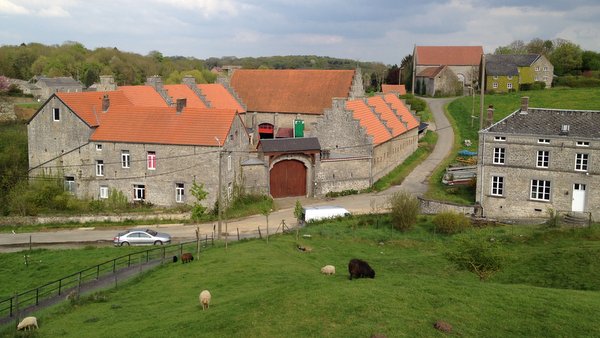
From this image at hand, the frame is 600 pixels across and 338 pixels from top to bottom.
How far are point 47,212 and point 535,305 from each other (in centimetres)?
3444

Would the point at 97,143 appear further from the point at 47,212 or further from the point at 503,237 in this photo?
the point at 503,237

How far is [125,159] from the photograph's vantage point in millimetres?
44906

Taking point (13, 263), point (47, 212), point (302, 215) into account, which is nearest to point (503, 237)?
point (302, 215)

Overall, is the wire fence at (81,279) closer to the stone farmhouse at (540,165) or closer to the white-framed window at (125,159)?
the white-framed window at (125,159)

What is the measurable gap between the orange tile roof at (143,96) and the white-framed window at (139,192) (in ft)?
30.0

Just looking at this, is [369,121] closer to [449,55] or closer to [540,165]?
[540,165]

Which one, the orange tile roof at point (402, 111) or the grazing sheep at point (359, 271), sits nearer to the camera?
the grazing sheep at point (359, 271)

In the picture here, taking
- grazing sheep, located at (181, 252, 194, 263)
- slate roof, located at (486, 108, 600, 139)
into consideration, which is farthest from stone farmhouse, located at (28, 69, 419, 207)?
slate roof, located at (486, 108, 600, 139)

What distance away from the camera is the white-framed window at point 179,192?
43844 millimetres

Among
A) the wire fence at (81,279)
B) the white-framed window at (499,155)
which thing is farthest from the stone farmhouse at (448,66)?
the wire fence at (81,279)

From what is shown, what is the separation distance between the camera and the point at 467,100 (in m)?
94.4

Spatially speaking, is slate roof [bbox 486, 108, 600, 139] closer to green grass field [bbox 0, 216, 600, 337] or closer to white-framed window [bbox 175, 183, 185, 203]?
green grass field [bbox 0, 216, 600, 337]

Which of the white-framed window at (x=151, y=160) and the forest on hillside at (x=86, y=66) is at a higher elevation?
the forest on hillside at (x=86, y=66)

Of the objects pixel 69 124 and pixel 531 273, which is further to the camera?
pixel 69 124
